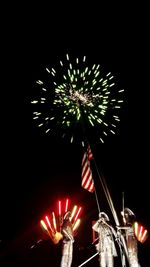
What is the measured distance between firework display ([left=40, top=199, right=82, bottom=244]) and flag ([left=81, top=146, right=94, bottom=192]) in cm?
177

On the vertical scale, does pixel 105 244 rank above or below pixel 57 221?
below

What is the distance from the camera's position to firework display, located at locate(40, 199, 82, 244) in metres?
14.9

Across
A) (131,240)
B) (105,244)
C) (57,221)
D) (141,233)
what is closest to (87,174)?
(57,221)

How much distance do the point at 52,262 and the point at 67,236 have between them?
7.04 m

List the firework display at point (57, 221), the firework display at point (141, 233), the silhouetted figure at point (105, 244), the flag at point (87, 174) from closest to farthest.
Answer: the silhouetted figure at point (105, 244) < the firework display at point (57, 221) < the flag at point (87, 174) < the firework display at point (141, 233)

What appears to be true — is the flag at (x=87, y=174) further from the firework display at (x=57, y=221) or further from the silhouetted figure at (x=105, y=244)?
the silhouetted figure at (x=105, y=244)

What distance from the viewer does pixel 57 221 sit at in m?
16.3

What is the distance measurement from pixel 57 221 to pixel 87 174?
10.7 feet

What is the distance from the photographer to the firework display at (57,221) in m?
14.9

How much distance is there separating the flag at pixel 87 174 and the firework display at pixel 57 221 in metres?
1.77

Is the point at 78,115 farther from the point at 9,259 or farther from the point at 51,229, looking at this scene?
the point at 9,259

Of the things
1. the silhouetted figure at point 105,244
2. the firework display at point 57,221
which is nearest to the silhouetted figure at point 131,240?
the silhouetted figure at point 105,244

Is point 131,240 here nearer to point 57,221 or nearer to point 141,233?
point 57,221

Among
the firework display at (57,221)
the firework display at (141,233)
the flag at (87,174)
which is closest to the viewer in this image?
the firework display at (57,221)
